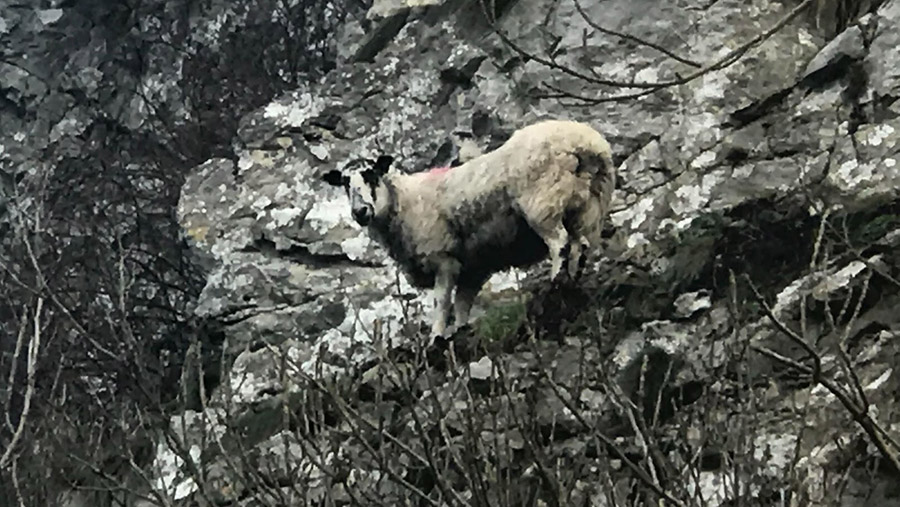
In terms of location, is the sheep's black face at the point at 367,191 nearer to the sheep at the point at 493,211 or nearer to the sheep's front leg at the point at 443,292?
the sheep at the point at 493,211

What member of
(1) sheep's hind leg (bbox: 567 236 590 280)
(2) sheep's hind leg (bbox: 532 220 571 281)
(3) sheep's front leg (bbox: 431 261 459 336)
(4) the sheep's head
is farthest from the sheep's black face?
(1) sheep's hind leg (bbox: 567 236 590 280)

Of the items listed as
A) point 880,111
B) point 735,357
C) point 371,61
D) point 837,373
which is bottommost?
point 837,373

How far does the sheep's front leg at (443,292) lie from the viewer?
4.96 m

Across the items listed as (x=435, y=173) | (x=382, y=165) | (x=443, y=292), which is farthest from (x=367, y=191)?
(x=443, y=292)

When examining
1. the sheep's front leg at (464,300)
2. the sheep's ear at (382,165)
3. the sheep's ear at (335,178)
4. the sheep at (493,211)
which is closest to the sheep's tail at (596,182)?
the sheep at (493,211)

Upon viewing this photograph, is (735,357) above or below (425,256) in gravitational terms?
below

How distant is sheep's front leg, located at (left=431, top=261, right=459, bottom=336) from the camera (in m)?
4.96

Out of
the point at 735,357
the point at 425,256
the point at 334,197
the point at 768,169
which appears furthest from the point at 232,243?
the point at 735,357

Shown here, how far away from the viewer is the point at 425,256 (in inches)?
199

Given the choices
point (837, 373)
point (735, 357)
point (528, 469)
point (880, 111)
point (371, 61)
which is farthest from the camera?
point (371, 61)

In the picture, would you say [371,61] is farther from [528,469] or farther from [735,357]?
[528,469]

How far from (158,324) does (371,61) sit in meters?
1.78

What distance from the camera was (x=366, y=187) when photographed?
5148 mm

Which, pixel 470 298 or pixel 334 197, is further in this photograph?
pixel 334 197
